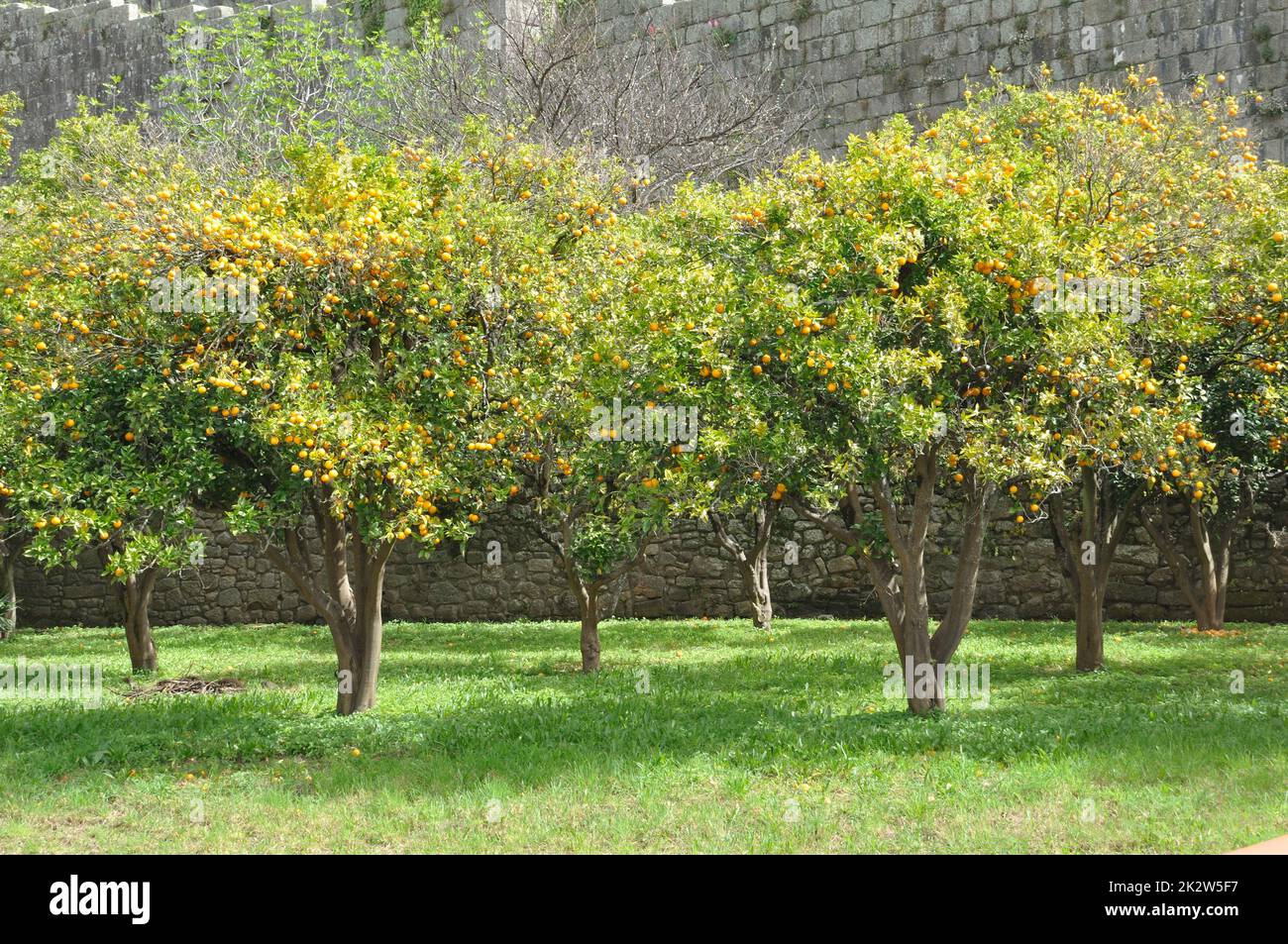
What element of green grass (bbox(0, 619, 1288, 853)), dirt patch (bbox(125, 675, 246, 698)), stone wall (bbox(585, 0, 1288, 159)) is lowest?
dirt patch (bbox(125, 675, 246, 698))

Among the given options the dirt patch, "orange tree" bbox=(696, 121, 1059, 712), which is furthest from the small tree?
the dirt patch

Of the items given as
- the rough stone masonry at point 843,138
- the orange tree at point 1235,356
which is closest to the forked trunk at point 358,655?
the orange tree at point 1235,356

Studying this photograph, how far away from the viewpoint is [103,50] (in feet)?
81.6

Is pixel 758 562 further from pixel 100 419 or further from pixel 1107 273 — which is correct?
pixel 100 419

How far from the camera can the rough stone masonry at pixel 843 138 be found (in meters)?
15.1

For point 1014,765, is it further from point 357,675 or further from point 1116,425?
point 357,675

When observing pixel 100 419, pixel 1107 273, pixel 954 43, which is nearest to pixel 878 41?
pixel 954 43

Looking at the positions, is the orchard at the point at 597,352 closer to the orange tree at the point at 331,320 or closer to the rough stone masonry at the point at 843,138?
the orange tree at the point at 331,320

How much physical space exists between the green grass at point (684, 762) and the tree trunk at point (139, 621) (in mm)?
796

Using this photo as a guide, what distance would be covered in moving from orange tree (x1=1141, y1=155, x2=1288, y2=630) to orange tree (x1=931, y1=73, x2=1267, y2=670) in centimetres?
7

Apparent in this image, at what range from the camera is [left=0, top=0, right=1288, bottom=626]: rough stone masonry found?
1508cm

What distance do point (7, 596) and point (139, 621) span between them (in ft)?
19.2

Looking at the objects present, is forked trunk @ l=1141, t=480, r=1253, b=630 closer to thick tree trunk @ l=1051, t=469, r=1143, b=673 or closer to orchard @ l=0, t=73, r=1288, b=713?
thick tree trunk @ l=1051, t=469, r=1143, b=673
